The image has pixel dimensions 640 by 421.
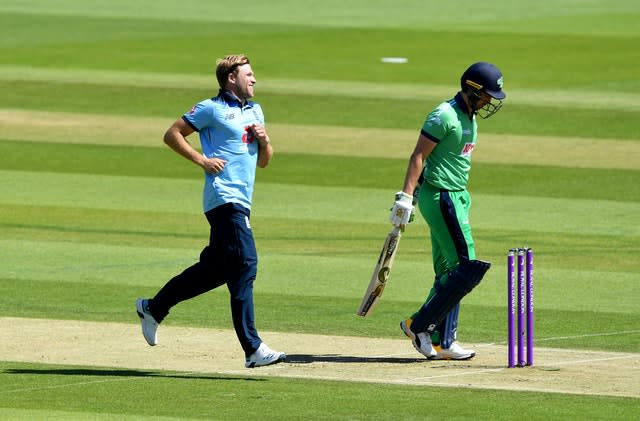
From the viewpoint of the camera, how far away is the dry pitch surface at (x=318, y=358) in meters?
9.67

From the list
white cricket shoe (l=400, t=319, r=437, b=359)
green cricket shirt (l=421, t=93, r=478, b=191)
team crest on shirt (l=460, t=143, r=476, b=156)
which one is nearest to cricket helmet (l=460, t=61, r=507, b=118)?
green cricket shirt (l=421, t=93, r=478, b=191)

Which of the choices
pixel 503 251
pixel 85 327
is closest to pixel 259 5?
pixel 503 251

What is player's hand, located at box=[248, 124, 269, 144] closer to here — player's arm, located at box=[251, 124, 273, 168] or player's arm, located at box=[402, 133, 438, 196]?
player's arm, located at box=[251, 124, 273, 168]

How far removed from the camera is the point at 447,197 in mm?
10250

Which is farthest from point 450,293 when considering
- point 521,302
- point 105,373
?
point 105,373

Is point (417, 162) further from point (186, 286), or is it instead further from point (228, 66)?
point (186, 286)

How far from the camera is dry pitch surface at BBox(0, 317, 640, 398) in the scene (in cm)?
967

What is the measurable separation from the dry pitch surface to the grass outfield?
0.68 feet

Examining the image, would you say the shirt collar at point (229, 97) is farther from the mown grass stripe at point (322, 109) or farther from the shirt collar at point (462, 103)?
the mown grass stripe at point (322, 109)

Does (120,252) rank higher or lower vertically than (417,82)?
lower

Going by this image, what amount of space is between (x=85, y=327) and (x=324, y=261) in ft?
11.1

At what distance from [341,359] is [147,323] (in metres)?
1.23

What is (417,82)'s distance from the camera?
29000 millimetres

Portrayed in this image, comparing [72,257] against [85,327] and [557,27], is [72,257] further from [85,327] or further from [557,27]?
[557,27]
